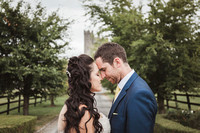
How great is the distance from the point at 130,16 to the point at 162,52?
2.57 meters

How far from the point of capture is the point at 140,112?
6.04ft

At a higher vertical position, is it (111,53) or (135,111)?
(111,53)

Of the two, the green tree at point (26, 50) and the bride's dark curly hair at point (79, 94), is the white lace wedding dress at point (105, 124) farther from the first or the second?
the green tree at point (26, 50)

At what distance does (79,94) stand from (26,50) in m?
8.65

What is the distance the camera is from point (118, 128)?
2098mm

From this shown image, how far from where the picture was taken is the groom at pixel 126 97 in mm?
1850

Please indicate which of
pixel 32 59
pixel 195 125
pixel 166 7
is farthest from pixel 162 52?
pixel 32 59

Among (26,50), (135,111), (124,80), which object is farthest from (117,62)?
(26,50)

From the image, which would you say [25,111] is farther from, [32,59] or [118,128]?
[118,128]

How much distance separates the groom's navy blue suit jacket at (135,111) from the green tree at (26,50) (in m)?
7.66

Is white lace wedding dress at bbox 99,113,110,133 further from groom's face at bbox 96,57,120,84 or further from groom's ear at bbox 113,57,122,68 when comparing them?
groom's ear at bbox 113,57,122,68

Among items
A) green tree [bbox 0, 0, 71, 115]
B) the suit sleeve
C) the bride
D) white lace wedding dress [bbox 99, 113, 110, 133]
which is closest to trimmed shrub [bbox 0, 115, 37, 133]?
green tree [bbox 0, 0, 71, 115]

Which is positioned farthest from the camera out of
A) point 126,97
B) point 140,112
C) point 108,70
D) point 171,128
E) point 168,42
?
point 168,42

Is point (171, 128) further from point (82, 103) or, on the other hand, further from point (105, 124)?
point (82, 103)
